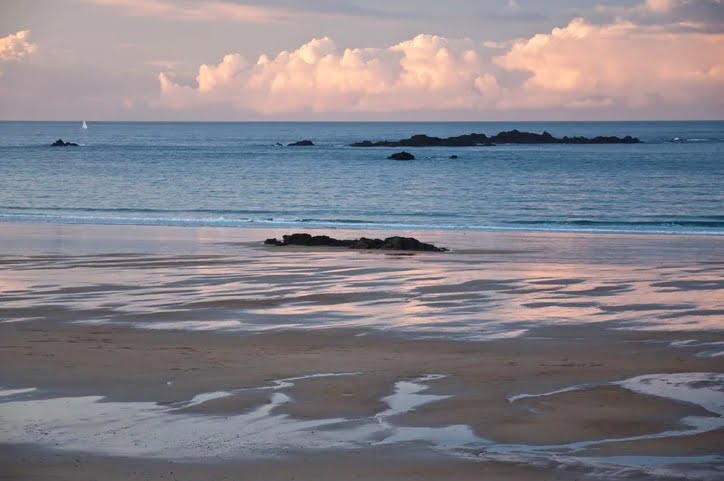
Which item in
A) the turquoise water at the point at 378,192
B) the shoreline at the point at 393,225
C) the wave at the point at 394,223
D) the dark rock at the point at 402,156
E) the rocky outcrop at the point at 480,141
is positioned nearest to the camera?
the shoreline at the point at 393,225

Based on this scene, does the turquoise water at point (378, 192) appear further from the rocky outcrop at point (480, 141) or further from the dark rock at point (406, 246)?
the rocky outcrop at point (480, 141)

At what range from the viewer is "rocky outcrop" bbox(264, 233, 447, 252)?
2630 cm

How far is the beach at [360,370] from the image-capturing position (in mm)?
8742

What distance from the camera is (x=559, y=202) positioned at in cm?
Result: 5097

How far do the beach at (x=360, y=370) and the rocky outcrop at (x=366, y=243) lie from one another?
2910mm

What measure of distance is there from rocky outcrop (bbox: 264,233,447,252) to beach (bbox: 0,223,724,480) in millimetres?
2910

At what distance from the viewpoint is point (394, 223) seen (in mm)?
39500

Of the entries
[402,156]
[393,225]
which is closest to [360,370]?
[393,225]

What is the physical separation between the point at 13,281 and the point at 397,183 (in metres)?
46.1

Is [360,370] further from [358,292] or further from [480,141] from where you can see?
[480,141]

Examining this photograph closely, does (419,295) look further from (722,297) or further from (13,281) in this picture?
(13,281)

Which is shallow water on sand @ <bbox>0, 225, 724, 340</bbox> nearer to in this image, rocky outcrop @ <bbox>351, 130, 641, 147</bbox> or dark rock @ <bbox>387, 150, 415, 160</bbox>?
dark rock @ <bbox>387, 150, 415, 160</bbox>

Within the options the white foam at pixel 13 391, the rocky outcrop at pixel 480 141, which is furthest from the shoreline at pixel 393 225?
the rocky outcrop at pixel 480 141

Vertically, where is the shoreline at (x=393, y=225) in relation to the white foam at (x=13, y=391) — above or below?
below
